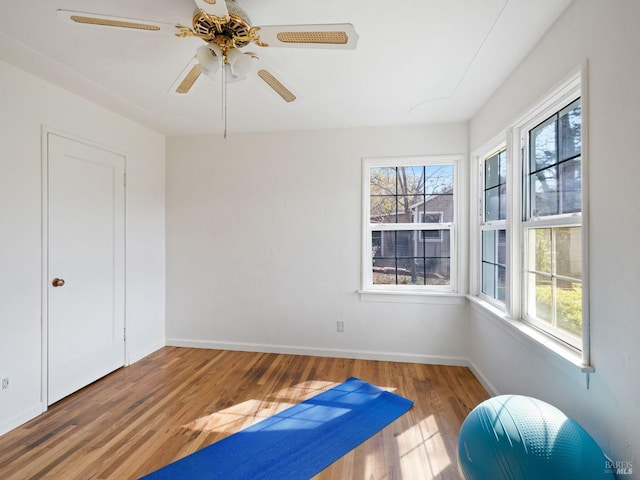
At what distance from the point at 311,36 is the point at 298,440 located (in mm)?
2332

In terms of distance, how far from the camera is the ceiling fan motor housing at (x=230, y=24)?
1335 millimetres

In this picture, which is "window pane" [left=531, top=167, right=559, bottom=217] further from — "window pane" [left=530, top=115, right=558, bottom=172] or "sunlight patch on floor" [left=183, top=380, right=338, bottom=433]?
"sunlight patch on floor" [left=183, top=380, right=338, bottom=433]

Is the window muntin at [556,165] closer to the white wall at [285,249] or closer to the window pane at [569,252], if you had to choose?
the window pane at [569,252]

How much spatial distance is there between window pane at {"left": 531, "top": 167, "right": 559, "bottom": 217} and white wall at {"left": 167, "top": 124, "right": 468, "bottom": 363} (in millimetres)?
1249

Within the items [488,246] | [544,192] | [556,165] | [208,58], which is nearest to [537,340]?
[544,192]

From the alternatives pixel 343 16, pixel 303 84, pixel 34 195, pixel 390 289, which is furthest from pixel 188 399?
pixel 343 16

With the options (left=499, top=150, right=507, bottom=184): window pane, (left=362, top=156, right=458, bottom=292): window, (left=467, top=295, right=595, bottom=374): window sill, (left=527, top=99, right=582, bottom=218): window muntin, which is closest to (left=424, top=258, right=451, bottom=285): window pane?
(left=362, top=156, right=458, bottom=292): window

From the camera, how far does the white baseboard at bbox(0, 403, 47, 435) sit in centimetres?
203

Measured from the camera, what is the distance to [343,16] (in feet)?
5.27

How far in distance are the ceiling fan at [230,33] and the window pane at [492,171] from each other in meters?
1.93

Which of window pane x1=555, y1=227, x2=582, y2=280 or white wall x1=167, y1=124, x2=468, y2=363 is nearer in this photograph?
window pane x1=555, y1=227, x2=582, y2=280

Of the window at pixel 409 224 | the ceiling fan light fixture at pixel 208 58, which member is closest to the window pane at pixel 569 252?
the window at pixel 409 224

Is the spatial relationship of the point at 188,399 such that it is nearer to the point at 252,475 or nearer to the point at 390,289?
the point at 252,475

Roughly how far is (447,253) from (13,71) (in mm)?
3952
